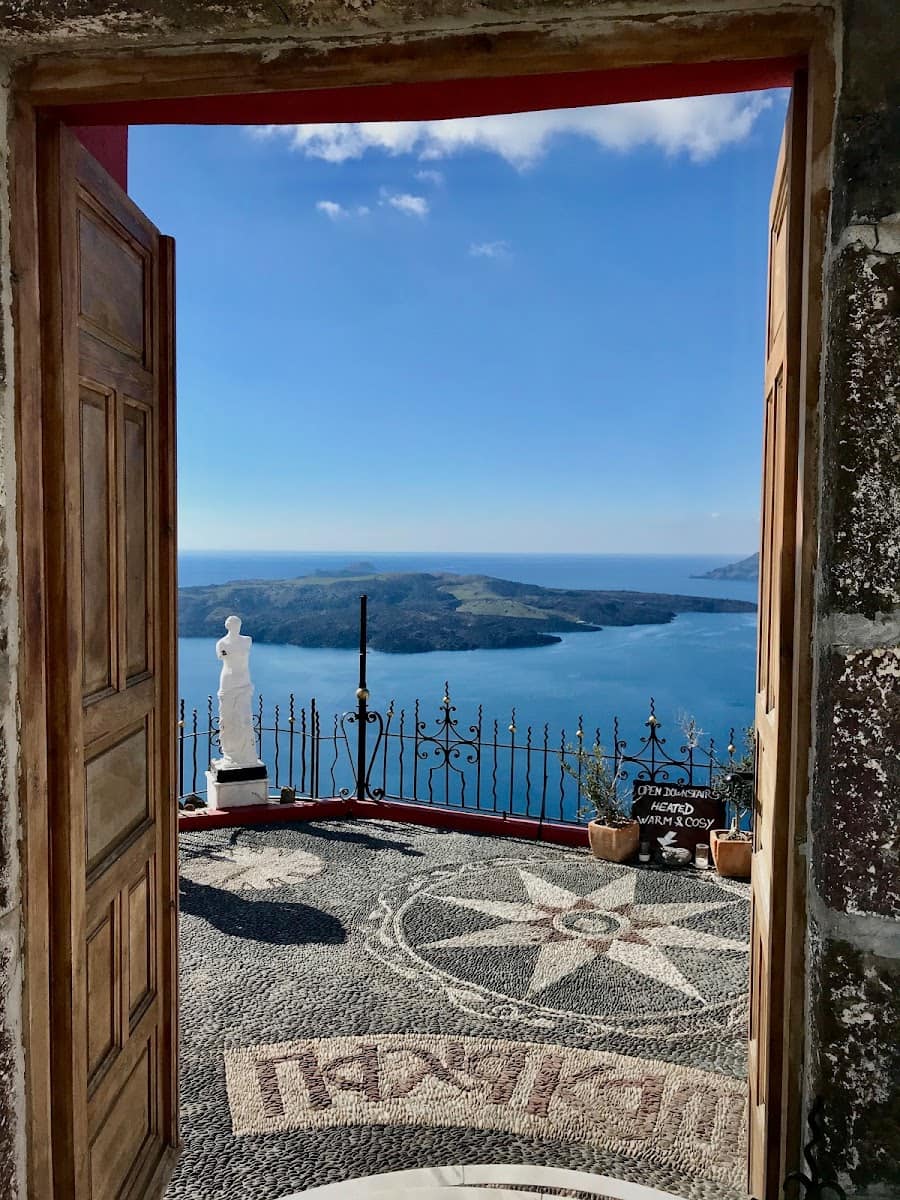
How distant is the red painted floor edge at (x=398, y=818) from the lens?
677cm

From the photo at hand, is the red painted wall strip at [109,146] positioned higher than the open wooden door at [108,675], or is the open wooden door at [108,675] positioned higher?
the red painted wall strip at [109,146]

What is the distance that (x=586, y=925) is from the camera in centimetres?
505

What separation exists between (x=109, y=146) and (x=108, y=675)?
155cm

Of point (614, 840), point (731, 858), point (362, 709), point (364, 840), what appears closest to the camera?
point (731, 858)

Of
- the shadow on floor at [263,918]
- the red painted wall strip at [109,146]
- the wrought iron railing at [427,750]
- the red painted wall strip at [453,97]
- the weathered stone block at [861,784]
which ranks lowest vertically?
the shadow on floor at [263,918]

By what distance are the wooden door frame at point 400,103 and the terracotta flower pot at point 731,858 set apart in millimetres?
4601

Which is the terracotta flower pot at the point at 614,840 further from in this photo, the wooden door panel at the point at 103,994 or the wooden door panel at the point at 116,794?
the wooden door panel at the point at 103,994

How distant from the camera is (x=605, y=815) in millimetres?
6332

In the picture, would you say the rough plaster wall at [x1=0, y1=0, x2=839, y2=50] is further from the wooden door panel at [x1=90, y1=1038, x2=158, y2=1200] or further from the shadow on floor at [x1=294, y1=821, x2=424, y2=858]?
the shadow on floor at [x1=294, y1=821, x2=424, y2=858]

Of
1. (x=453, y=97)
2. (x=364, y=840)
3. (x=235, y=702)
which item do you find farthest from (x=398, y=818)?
(x=453, y=97)

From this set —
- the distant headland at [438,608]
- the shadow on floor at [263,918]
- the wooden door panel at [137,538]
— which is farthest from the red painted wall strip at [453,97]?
the distant headland at [438,608]

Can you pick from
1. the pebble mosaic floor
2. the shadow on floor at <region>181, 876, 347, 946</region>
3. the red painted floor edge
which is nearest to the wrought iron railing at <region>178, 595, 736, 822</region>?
the red painted floor edge

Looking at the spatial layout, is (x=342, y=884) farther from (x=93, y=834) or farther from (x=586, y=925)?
(x=93, y=834)

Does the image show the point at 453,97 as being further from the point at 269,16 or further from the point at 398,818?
the point at 398,818
